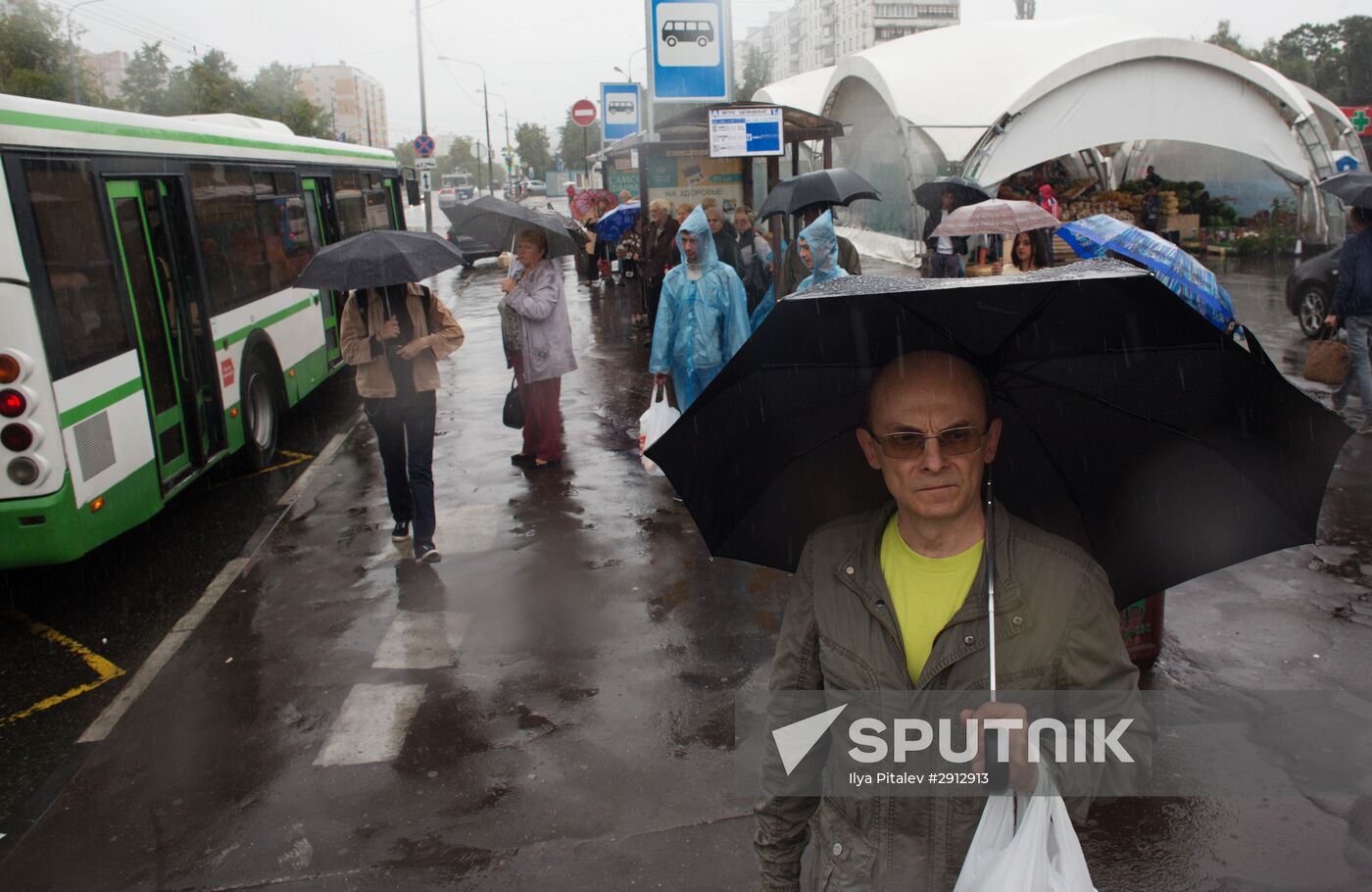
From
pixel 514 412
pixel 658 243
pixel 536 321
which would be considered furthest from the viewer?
pixel 658 243

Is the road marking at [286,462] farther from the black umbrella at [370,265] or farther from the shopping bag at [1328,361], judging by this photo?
the shopping bag at [1328,361]

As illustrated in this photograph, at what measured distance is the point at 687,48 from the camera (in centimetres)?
1236

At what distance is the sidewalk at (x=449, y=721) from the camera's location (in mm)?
4012

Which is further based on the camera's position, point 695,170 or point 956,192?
point 695,170

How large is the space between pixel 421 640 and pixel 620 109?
21.1 metres

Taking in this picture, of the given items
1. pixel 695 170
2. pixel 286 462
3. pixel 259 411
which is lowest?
pixel 286 462

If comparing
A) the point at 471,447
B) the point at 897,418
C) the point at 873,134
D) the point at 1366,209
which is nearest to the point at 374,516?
the point at 471,447

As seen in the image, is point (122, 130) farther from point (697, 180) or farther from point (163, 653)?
point (697, 180)

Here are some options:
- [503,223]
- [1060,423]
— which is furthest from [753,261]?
[1060,423]

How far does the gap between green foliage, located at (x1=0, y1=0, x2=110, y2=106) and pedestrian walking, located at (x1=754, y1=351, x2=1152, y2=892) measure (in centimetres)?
3532

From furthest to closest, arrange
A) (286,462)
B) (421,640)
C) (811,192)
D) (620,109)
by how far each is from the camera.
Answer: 1. (620,109)
2. (811,192)
3. (286,462)
4. (421,640)

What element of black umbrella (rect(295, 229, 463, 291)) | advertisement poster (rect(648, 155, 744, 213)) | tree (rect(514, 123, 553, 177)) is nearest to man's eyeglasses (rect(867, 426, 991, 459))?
black umbrella (rect(295, 229, 463, 291))

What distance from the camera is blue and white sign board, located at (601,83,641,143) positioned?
24.9 meters

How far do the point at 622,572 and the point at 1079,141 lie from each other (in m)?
17.2
